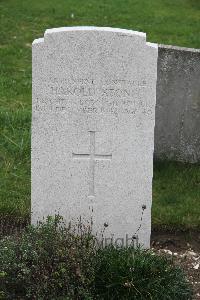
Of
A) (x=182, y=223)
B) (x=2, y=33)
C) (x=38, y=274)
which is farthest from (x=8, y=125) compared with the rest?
(x=2, y=33)

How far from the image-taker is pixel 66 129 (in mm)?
5430

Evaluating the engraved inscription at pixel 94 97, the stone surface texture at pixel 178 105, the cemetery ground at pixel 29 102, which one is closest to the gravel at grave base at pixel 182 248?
the cemetery ground at pixel 29 102

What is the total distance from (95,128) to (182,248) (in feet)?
4.71

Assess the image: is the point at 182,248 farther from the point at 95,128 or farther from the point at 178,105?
the point at 178,105

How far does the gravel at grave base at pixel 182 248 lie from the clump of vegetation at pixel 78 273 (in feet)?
1.76

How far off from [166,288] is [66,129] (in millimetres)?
1402

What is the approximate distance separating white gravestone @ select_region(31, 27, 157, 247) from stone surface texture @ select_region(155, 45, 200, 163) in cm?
196

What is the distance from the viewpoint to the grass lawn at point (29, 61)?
6719mm

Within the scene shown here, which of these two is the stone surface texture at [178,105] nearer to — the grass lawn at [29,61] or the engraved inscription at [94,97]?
the grass lawn at [29,61]

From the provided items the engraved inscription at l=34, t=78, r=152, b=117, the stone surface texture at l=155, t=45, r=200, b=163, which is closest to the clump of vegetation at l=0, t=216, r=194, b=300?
the engraved inscription at l=34, t=78, r=152, b=117

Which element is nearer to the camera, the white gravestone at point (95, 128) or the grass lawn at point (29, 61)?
the white gravestone at point (95, 128)

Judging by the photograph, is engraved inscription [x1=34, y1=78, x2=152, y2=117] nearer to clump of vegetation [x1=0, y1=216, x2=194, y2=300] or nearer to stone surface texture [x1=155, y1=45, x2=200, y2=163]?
clump of vegetation [x1=0, y1=216, x2=194, y2=300]

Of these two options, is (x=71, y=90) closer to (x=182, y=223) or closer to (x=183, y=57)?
(x=182, y=223)

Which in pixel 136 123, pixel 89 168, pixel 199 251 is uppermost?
pixel 136 123
